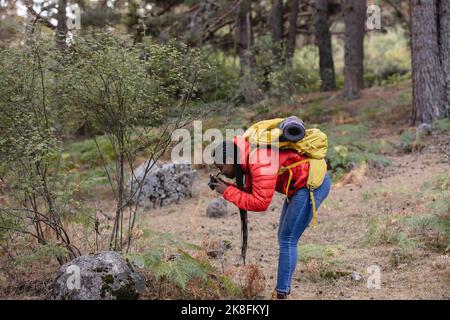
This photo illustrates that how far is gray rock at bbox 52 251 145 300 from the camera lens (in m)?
5.01

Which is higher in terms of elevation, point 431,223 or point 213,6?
point 213,6

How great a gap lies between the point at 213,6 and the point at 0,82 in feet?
39.2

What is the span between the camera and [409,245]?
6406 millimetres

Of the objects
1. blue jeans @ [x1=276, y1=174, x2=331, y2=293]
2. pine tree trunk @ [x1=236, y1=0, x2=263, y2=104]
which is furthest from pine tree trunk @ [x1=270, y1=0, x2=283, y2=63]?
blue jeans @ [x1=276, y1=174, x2=331, y2=293]

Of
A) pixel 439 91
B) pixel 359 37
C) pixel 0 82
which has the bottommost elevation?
pixel 0 82

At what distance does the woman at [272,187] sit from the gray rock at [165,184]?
507 cm

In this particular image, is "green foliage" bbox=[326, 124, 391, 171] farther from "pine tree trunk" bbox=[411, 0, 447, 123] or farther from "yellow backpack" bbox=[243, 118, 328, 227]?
"yellow backpack" bbox=[243, 118, 328, 227]

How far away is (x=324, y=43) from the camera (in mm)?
18062

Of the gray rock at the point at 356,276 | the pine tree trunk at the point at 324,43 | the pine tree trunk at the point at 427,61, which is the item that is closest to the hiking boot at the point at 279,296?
the gray rock at the point at 356,276

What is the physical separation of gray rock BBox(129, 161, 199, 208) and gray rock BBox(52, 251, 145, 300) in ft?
15.6

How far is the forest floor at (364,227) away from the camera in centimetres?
584

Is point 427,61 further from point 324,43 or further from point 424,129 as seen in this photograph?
point 324,43
